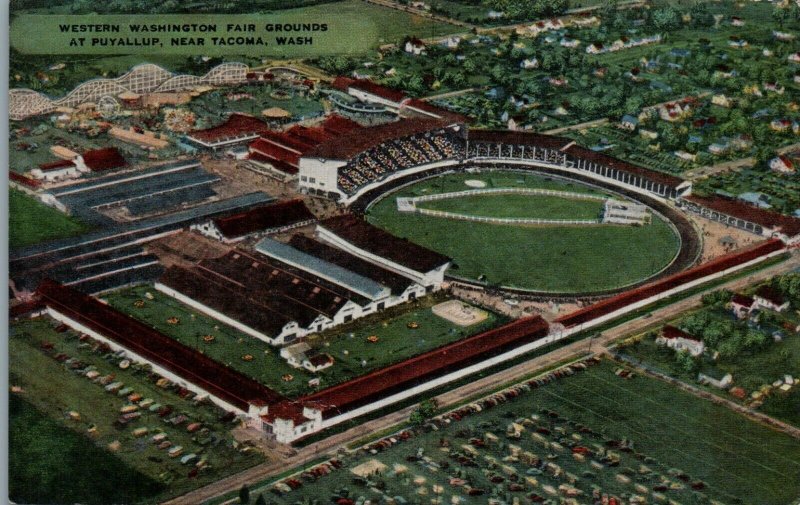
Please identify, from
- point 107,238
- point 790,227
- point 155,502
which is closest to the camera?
point 155,502

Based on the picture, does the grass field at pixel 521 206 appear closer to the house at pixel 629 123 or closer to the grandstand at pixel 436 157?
the grandstand at pixel 436 157

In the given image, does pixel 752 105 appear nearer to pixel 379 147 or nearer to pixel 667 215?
pixel 667 215

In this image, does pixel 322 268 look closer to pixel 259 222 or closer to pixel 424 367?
pixel 259 222

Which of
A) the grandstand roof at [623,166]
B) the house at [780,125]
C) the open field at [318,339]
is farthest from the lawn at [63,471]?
the house at [780,125]

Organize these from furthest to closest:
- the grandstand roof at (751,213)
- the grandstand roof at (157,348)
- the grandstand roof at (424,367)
→ the grandstand roof at (751,213) → the grandstand roof at (424,367) → the grandstand roof at (157,348)

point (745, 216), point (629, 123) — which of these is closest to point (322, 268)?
point (745, 216)

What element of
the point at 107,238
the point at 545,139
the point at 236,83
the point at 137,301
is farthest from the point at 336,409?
the point at 236,83
